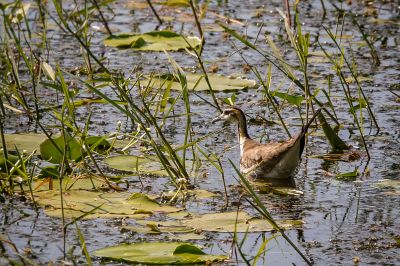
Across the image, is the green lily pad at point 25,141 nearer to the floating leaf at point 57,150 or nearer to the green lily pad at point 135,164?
the floating leaf at point 57,150

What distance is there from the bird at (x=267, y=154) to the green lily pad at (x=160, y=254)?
5.06ft

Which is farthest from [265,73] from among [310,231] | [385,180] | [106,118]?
[310,231]

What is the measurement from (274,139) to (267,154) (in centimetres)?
76

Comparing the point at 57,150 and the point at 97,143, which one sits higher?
the point at 97,143

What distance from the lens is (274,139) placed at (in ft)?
25.6

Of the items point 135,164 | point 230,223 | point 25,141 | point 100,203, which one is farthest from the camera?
point 25,141

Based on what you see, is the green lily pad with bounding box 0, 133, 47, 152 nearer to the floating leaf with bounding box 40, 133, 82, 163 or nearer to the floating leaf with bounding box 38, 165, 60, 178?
the floating leaf with bounding box 40, 133, 82, 163

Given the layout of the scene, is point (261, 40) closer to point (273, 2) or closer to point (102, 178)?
point (273, 2)

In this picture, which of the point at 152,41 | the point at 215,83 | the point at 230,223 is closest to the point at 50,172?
the point at 230,223

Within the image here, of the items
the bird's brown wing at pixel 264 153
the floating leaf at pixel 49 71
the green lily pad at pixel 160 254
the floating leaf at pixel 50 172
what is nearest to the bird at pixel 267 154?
the bird's brown wing at pixel 264 153

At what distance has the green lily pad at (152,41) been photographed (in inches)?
378

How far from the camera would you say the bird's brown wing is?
691cm

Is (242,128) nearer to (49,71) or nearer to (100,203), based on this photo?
(49,71)

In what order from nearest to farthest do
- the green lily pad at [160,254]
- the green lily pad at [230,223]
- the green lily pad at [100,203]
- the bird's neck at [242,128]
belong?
the green lily pad at [160,254]
the green lily pad at [230,223]
the green lily pad at [100,203]
the bird's neck at [242,128]
